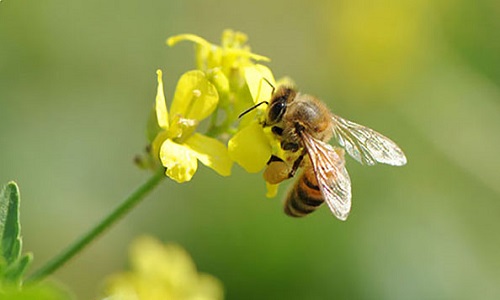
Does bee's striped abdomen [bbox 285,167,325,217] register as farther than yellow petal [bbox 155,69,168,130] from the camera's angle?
Yes

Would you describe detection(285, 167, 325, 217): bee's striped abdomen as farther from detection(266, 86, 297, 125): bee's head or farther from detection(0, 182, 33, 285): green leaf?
detection(0, 182, 33, 285): green leaf

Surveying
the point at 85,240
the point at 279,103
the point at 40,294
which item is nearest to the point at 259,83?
the point at 279,103

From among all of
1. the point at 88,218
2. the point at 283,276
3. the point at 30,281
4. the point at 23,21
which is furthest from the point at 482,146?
the point at 30,281

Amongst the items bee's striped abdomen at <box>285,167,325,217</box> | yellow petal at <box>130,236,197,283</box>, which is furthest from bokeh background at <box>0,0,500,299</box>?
bee's striped abdomen at <box>285,167,325,217</box>

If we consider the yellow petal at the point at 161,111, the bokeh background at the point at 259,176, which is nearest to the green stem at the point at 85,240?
the yellow petal at the point at 161,111

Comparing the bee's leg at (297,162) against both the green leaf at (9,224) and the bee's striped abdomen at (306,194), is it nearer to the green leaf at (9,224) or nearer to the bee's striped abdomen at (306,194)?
the bee's striped abdomen at (306,194)

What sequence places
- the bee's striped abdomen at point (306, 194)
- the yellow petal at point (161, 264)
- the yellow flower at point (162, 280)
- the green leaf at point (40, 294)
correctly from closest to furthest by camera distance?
1. the green leaf at point (40, 294)
2. the bee's striped abdomen at point (306, 194)
3. the yellow flower at point (162, 280)
4. the yellow petal at point (161, 264)
